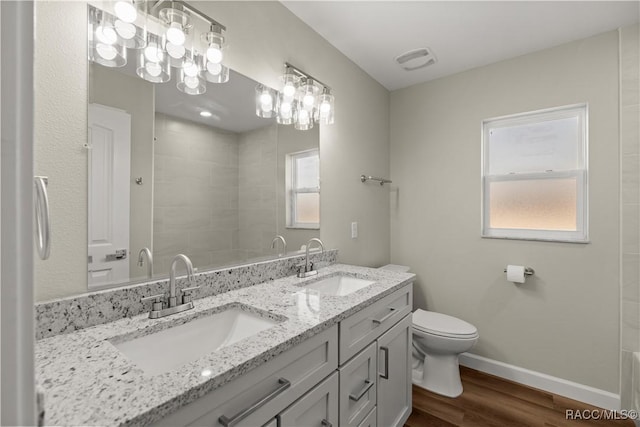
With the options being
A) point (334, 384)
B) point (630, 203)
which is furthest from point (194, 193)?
point (630, 203)

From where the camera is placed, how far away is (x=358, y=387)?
4.09 feet

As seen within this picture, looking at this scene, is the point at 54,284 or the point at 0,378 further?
the point at 54,284

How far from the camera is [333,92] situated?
7.07 ft

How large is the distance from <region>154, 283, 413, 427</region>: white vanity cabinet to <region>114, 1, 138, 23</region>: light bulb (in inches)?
49.7

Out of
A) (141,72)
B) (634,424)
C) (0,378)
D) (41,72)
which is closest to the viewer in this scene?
(0,378)

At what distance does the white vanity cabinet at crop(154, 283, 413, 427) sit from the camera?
0.73m

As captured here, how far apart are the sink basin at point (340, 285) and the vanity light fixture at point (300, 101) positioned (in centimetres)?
99

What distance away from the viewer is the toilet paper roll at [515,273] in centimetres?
Result: 216

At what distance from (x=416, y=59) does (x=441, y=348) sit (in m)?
2.19

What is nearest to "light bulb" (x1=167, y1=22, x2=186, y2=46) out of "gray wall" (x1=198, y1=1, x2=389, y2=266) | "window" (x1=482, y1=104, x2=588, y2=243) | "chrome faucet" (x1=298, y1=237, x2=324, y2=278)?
"gray wall" (x1=198, y1=1, x2=389, y2=266)

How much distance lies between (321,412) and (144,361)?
615 mm

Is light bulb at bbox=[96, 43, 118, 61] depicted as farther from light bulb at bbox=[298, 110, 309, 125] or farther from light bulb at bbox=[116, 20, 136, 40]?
light bulb at bbox=[298, 110, 309, 125]

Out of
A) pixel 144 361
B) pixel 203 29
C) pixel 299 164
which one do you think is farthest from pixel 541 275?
pixel 203 29

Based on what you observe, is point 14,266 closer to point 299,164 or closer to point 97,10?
point 97,10
